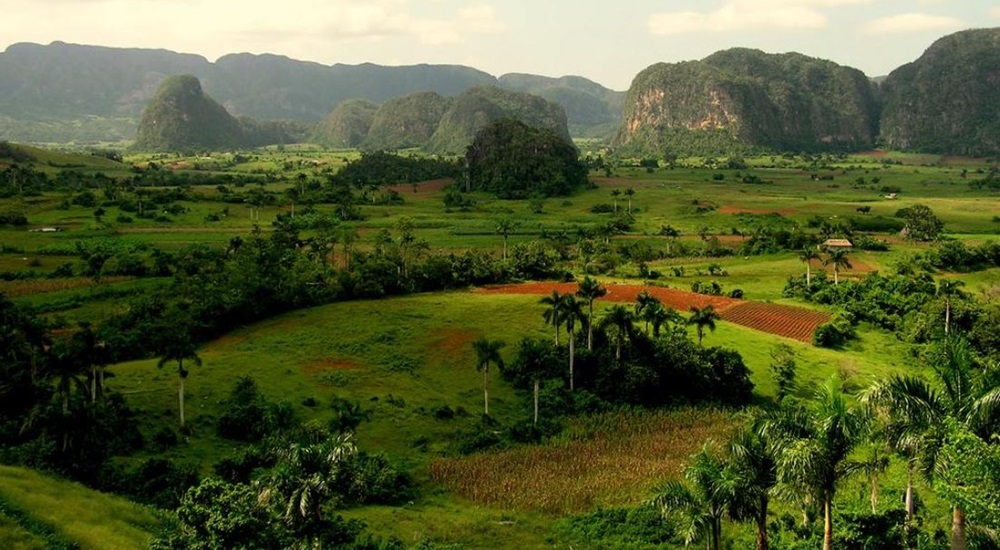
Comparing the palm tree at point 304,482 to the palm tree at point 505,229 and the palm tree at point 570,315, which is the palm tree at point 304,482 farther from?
the palm tree at point 505,229

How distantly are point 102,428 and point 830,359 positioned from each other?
52.5 m

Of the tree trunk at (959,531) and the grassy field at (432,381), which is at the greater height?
the tree trunk at (959,531)

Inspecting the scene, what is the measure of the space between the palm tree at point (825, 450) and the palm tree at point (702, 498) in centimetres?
248

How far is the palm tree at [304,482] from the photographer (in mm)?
26766

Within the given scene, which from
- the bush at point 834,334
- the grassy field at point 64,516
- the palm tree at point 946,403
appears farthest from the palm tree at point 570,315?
the palm tree at point 946,403

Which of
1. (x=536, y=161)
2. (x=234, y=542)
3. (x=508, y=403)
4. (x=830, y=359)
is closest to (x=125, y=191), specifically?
(x=536, y=161)

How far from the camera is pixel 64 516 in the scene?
2792cm

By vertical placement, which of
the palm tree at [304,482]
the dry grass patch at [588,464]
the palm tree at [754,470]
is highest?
the palm tree at [754,470]

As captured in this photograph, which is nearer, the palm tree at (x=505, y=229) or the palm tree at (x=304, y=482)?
the palm tree at (x=304, y=482)

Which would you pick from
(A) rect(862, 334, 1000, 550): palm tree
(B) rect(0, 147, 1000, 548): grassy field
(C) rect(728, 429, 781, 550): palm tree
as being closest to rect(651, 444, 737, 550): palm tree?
(C) rect(728, 429, 781, 550): palm tree

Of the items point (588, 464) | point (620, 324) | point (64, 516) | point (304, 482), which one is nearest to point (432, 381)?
point (620, 324)

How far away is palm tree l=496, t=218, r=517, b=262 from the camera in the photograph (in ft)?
335

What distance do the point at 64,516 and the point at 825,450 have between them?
2623 cm

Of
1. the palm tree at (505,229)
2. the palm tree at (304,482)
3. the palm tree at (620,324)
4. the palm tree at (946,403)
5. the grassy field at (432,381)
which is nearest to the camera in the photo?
the palm tree at (946,403)
